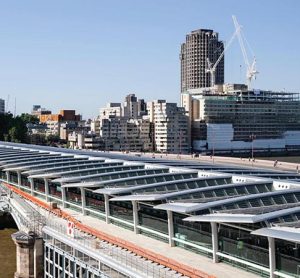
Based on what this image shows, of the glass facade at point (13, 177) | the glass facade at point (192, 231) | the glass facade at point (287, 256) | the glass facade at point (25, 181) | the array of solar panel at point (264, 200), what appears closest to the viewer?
the glass facade at point (287, 256)

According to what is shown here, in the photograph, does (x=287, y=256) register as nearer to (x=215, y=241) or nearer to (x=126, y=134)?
(x=215, y=241)

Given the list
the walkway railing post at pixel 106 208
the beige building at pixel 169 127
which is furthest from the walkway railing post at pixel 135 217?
the beige building at pixel 169 127

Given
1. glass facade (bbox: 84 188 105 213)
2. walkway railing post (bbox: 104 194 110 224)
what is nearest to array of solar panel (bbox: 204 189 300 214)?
walkway railing post (bbox: 104 194 110 224)

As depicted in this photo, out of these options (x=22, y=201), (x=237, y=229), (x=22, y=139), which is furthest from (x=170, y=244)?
(x=22, y=139)

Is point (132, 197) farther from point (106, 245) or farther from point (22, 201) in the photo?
point (22, 201)

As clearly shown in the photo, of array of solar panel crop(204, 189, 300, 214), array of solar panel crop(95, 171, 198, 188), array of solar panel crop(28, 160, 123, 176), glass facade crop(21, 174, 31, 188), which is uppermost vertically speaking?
array of solar panel crop(28, 160, 123, 176)

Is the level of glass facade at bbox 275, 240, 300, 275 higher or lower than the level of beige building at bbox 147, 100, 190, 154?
lower

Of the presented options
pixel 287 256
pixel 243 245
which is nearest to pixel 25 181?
pixel 243 245

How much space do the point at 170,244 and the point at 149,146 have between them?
164 metres

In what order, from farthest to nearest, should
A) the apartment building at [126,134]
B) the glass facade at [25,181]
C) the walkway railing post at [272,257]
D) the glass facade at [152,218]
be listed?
the apartment building at [126,134], the glass facade at [25,181], the glass facade at [152,218], the walkway railing post at [272,257]

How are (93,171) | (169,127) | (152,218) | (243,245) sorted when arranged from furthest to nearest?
(169,127)
(93,171)
(152,218)
(243,245)

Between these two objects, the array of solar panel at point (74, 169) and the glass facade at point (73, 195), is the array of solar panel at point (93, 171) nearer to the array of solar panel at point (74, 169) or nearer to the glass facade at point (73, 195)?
the array of solar panel at point (74, 169)

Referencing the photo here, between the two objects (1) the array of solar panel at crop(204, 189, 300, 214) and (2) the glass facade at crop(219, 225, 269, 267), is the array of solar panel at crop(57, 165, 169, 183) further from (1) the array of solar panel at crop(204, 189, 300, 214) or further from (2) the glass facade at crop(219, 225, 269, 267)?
(2) the glass facade at crop(219, 225, 269, 267)

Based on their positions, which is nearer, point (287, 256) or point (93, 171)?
point (287, 256)
